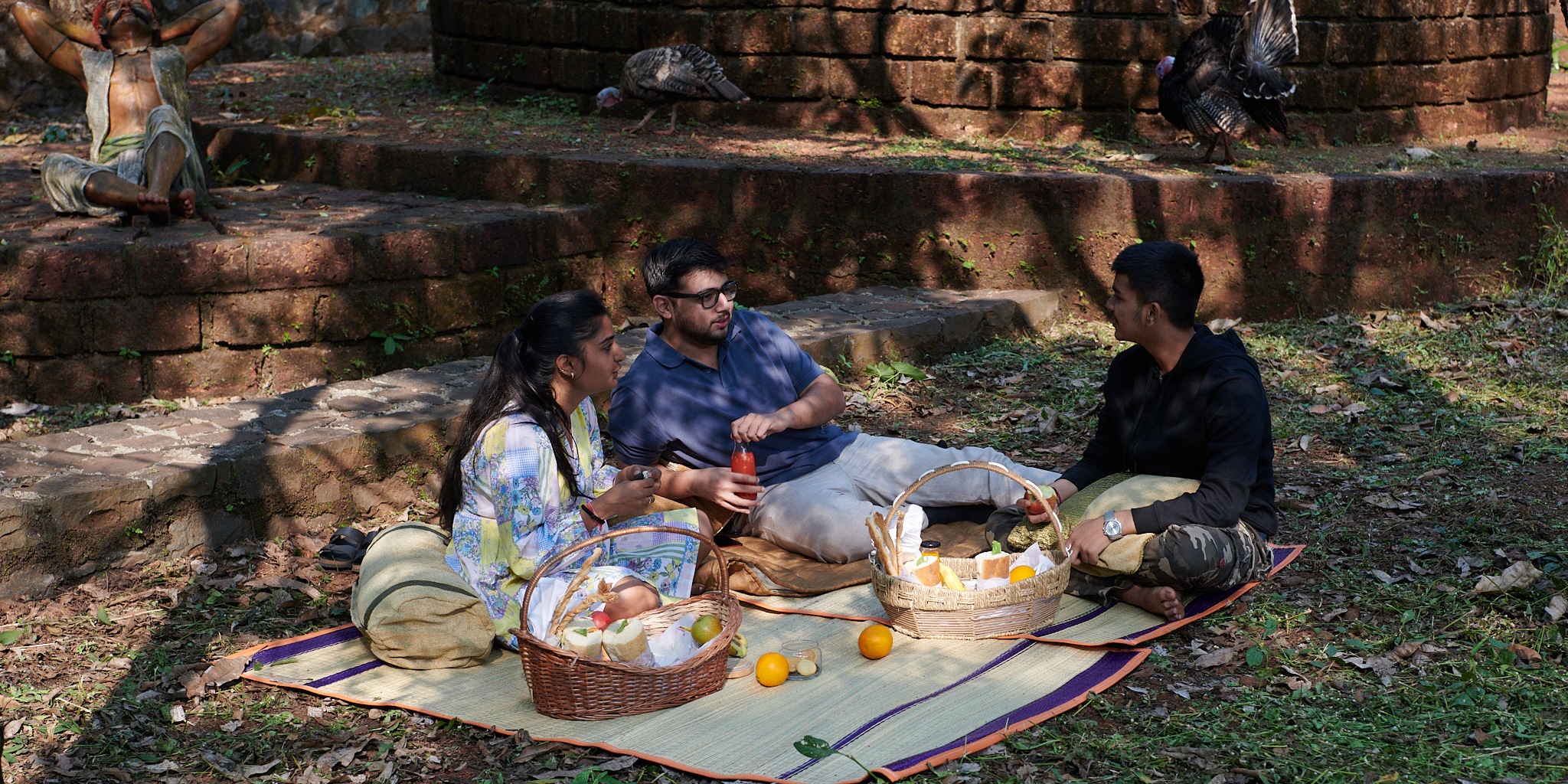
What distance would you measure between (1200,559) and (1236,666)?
329 millimetres

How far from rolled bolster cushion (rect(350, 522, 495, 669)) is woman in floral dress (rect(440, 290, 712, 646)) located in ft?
0.27

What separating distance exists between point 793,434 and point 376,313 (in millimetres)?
2897

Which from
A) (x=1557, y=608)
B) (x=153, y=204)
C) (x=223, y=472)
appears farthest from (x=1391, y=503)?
(x=153, y=204)

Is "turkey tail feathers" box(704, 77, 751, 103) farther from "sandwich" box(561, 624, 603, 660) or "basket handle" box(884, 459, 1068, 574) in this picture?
"sandwich" box(561, 624, 603, 660)

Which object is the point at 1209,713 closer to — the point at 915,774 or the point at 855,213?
the point at 915,774

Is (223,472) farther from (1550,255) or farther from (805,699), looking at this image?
(1550,255)

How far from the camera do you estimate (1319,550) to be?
4477mm

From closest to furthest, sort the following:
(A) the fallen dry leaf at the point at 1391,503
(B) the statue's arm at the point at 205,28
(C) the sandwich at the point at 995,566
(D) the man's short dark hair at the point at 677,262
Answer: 1. (C) the sandwich at the point at 995,566
2. (D) the man's short dark hair at the point at 677,262
3. (A) the fallen dry leaf at the point at 1391,503
4. (B) the statue's arm at the point at 205,28

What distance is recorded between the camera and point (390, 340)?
6.59 metres

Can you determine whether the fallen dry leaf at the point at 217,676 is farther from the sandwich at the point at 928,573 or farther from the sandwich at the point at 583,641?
the sandwich at the point at 928,573

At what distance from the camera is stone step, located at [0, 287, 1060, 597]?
4211 mm

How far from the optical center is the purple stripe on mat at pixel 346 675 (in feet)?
11.9

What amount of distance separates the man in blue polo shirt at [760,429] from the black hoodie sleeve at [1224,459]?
804 millimetres

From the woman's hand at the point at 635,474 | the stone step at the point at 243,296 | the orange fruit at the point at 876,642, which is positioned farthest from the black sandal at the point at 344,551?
the stone step at the point at 243,296
